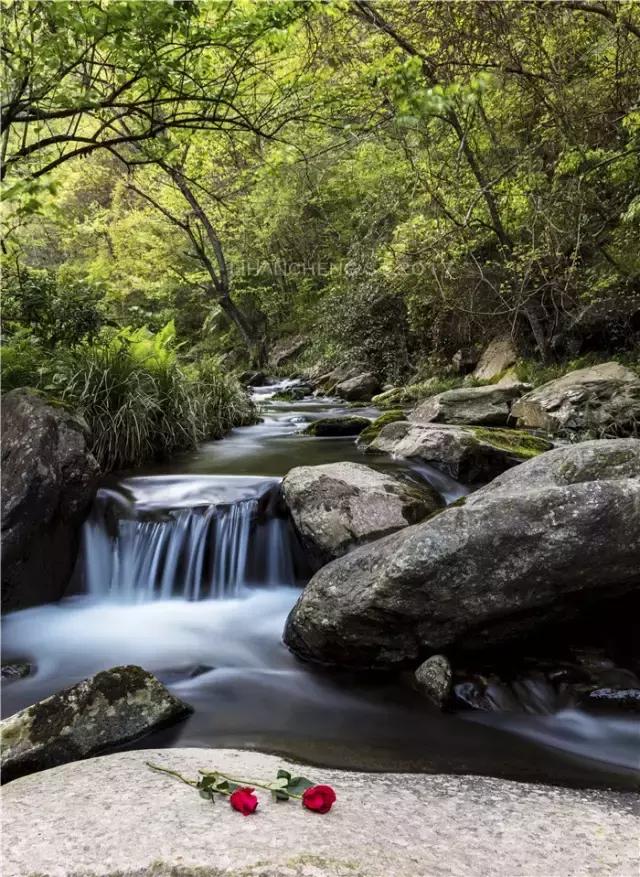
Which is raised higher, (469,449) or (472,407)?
(472,407)

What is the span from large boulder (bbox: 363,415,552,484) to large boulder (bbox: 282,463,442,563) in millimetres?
1140

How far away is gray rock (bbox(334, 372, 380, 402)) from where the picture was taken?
43.4 feet

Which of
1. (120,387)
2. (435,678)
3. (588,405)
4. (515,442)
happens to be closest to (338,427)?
(515,442)

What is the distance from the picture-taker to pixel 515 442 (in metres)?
6.18

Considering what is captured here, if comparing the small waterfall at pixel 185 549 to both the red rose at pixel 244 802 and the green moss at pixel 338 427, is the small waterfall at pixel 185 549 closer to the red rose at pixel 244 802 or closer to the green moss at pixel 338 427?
the red rose at pixel 244 802

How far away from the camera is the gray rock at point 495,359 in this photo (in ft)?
36.9

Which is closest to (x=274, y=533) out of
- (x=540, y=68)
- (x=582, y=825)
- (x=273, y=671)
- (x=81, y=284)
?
(x=273, y=671)

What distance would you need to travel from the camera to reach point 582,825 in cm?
190

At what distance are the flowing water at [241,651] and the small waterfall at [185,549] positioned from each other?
0.04 ft

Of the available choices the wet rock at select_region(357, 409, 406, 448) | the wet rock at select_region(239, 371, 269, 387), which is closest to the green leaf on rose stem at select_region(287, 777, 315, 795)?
the wet rock at select_region(357, 409, 406, 448)

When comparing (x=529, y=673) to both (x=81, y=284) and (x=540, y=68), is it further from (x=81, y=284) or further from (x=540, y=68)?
(x=540, y=68)

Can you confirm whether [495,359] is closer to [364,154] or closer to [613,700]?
[364,154]

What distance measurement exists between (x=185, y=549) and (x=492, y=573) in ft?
8.82

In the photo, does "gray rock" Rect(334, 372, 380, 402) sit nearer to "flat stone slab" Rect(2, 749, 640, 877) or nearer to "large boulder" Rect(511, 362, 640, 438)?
"large boulder" Rect(511, 362, 640, 438)
